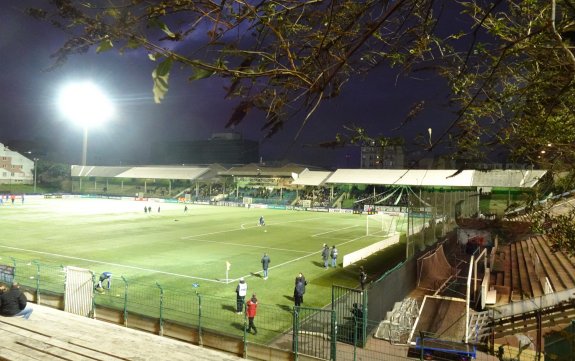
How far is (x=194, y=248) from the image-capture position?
32594 mm

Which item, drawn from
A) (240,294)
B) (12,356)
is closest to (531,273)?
(240,294)

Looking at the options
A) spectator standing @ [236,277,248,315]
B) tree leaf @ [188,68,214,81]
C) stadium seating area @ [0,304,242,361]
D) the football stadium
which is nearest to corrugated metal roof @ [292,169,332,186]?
the football stadium

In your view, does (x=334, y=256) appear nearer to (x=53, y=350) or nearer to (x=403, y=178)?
(x=53, y=350)

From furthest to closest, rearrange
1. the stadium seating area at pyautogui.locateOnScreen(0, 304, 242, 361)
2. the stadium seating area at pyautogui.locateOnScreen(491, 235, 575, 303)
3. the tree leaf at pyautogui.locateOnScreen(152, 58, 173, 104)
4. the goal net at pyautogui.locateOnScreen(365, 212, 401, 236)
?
the goal net at pyautogui.locateOnScreen(365, 212, 401, 236), the stadium seating area at pyautogui.locateOnScreen(491, 235, 575, 303), the stadium seating area at pyautogui.locateOnScreen(0, 304, 242, 361), the tree leaf at pyautogui.locateOnScreen(152, 58, 173, 104)

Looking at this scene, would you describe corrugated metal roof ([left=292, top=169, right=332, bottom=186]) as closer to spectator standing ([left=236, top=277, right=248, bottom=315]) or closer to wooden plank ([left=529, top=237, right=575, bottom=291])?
wooden plank ([left=529, top=237, right=575, bottom=291])

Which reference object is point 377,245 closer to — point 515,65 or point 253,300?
point 253,300

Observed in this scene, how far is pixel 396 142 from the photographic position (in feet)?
15.2

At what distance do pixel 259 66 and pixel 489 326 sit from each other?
42.0 ft

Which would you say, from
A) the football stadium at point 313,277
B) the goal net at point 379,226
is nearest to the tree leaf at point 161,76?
the football stadium at point 313,277

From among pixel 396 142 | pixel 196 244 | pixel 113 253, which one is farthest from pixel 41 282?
pixel 396 142

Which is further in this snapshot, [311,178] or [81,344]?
[311,178]

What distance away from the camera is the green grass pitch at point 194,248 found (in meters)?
22.9

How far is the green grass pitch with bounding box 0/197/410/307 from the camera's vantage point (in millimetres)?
22891

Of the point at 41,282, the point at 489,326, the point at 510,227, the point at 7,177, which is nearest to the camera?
the point at 489,326
